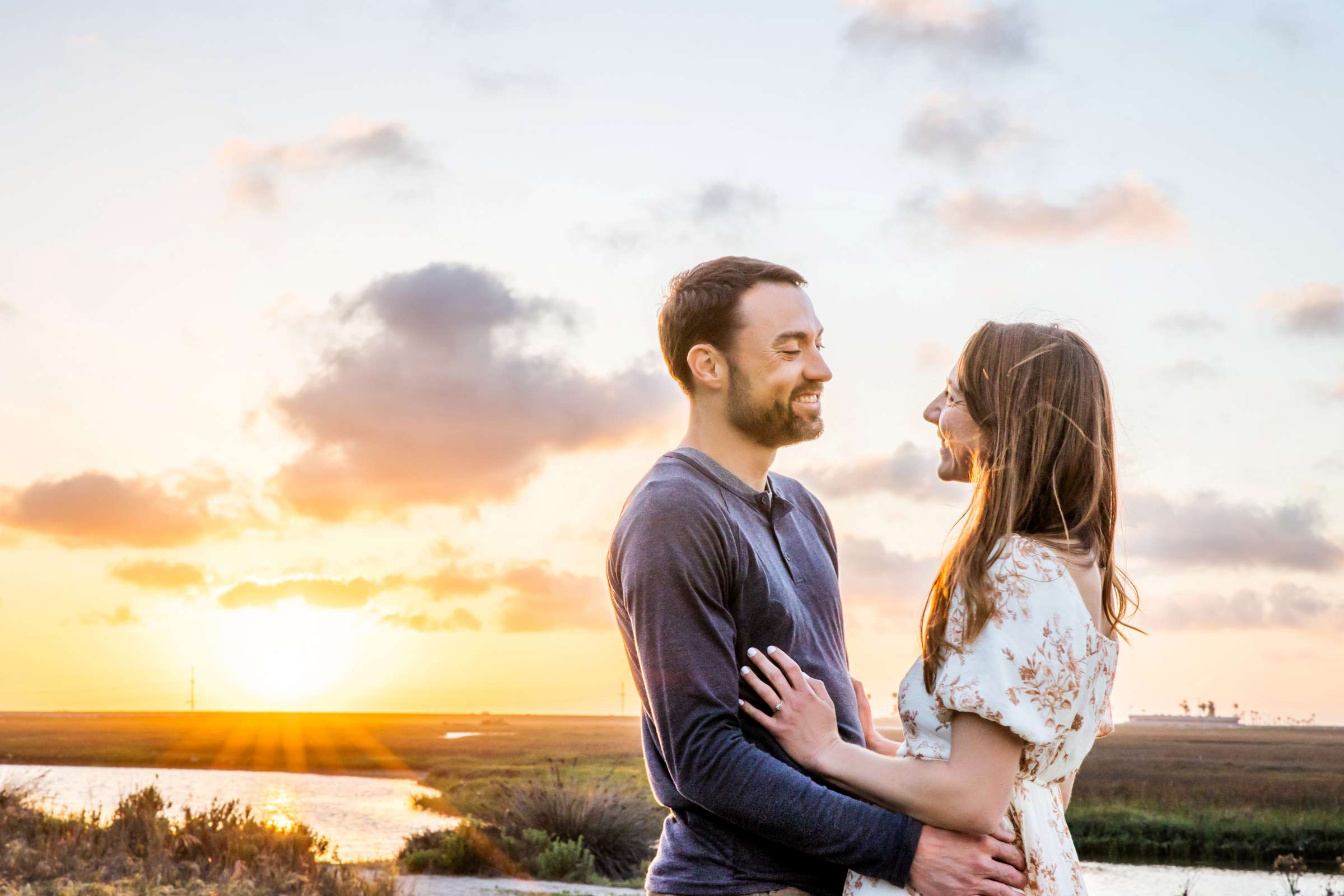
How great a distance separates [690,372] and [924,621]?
3.73ft

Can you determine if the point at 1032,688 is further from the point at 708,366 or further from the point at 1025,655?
the point at 708,366

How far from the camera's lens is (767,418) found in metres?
3.38

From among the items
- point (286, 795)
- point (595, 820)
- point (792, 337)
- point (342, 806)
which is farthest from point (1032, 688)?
point (286, 795)

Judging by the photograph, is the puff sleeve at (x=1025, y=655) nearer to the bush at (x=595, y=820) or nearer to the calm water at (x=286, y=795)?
the calm water at (x=286, y=795)

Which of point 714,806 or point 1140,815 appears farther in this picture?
point 1140,815

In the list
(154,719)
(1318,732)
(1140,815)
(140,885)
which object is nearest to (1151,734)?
(1318,732)

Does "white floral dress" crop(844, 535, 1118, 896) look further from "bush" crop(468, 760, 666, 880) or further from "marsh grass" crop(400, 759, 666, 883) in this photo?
"bush" crop(468, 760, 666, 880)

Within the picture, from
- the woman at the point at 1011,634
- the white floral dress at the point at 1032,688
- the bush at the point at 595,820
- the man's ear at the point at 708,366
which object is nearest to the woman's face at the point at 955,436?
the woman at the point at 1011,634

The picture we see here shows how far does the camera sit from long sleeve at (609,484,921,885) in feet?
8.82

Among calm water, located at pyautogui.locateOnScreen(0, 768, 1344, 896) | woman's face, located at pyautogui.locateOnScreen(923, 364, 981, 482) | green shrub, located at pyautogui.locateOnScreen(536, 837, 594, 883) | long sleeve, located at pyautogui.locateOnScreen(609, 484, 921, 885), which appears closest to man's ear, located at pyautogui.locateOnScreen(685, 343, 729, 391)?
long sleeve, located at pyautogui.locateOnScreen(609, 484, 921, 885)

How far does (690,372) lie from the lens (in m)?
3.51

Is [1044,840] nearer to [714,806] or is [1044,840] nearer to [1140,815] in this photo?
[714,806]

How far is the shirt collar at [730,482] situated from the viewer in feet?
10.8

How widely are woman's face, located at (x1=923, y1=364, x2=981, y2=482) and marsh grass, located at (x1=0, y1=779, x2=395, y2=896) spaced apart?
29.8 feet
